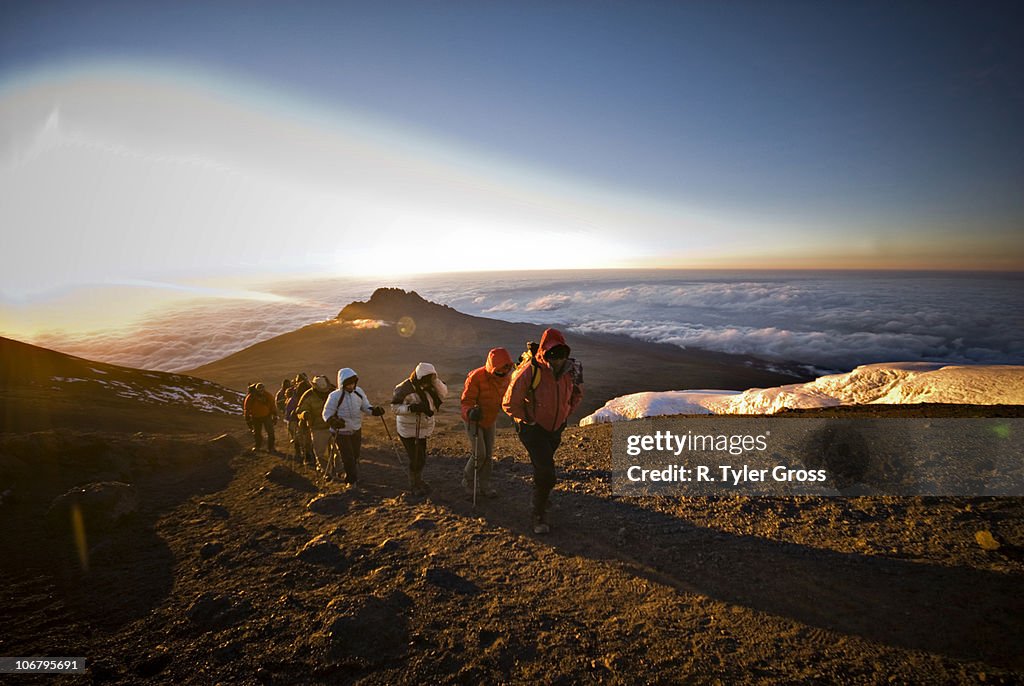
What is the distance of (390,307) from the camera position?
163ft

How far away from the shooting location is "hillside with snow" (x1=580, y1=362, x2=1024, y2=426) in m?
8.35

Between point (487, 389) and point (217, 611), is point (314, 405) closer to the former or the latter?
point (487, 389)

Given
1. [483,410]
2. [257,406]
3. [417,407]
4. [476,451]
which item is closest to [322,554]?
[417,407]

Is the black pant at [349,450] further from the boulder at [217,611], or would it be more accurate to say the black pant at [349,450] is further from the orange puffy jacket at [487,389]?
the boulder at [217,611]

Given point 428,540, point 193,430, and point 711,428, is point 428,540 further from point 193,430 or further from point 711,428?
point 193,430

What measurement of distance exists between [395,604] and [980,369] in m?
13.8

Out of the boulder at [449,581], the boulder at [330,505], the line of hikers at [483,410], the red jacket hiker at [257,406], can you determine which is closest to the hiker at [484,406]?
the line of hikers at [483,410]

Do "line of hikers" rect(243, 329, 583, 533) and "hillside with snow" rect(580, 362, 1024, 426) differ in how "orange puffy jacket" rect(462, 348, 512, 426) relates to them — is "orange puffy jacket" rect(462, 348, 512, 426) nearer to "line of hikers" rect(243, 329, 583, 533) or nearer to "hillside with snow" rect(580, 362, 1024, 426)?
"line of hikers" rect(243, 329, 583, 533)

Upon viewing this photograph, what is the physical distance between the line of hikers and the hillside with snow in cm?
574

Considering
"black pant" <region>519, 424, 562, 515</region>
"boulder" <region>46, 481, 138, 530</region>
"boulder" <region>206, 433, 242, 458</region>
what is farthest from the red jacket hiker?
"black pant" <region>519, 424, 562, 515</region>

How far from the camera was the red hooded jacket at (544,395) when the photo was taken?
450cm

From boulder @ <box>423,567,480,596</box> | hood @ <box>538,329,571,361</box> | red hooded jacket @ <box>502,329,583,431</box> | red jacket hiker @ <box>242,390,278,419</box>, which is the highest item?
hood @ <box>538,329,571,361</box>

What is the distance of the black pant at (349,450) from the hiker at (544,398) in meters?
3.22

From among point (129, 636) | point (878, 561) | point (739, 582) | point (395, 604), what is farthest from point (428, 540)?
point (878, 561)
